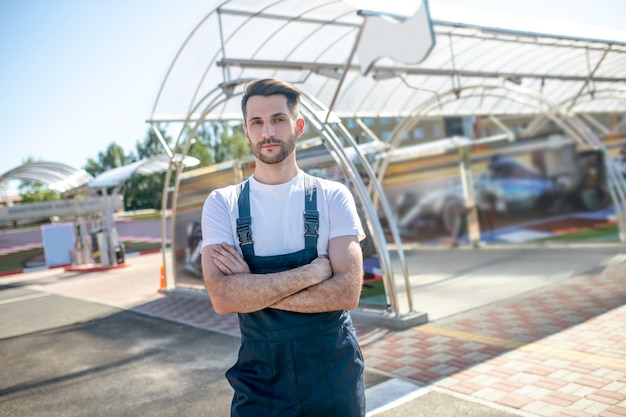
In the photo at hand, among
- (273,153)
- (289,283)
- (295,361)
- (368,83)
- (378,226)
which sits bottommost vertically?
(295,361)

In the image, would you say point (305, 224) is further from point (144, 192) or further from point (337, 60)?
point (144, 192)

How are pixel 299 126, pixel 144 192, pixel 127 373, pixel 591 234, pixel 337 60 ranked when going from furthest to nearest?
pixel 144 192, pixel 591 234, pixel 337 60, pixel 127 373, pixel 299 126

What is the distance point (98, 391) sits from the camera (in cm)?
596

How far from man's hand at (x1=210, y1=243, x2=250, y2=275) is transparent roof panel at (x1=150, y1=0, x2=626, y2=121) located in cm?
375

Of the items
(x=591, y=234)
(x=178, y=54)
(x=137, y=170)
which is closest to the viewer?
(x=178, y=54)

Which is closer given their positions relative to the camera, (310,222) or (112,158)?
(310,222)

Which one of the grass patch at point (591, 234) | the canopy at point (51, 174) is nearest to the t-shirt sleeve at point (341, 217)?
the grass patch at point (591, 234)

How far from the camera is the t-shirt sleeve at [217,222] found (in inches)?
101

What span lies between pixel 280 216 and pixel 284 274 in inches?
10.0

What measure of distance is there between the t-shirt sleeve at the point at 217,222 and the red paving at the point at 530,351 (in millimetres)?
2971

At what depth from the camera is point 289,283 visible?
2404mm

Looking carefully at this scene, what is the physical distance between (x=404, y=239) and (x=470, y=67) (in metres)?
6.31

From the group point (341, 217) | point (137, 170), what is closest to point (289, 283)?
point (341, 217)

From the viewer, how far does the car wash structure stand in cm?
740
